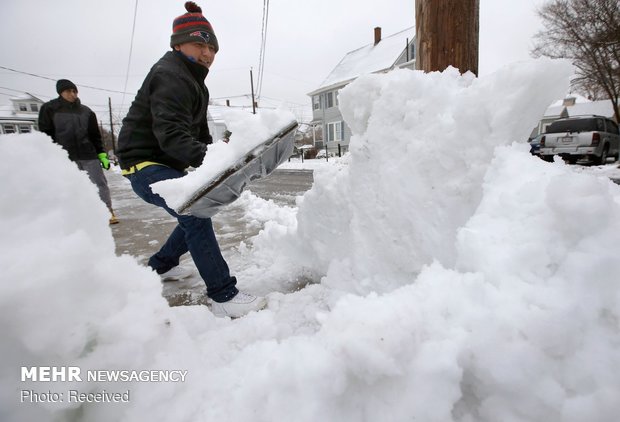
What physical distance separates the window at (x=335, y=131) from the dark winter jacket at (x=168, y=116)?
2579 cm

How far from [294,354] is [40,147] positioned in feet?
3.41

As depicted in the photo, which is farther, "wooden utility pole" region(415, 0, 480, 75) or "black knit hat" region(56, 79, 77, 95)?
"black knit hat" region(56, 79, 77, 95)

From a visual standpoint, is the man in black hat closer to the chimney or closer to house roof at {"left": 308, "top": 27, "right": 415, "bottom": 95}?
house roof at {"left": 308, "top": 27, "right": 415, "bottom": 95}

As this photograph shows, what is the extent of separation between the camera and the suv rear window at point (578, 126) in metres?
10.9

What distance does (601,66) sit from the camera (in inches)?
496

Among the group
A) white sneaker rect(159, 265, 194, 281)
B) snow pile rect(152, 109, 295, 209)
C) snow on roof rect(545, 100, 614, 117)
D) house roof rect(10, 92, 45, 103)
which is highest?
house roof rect(10, 92, 45, 103)

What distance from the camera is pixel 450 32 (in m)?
2.29

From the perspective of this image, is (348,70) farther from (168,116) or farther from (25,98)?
(25,98)

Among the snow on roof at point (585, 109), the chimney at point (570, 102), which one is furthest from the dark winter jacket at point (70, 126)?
the chimney at point (570, 102)

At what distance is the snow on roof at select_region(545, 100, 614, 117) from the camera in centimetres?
3531

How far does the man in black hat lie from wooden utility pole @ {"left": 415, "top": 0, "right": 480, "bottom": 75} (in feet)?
14.1

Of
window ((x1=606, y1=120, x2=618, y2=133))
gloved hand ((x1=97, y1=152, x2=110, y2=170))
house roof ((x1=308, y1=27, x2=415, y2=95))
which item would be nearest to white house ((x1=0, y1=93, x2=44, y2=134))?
house roof ((x1=308, y1=27, x2=415, y2=95))

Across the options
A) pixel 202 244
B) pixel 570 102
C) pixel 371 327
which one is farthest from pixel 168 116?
pixel 570 102

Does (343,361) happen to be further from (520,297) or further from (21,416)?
(21,416)
